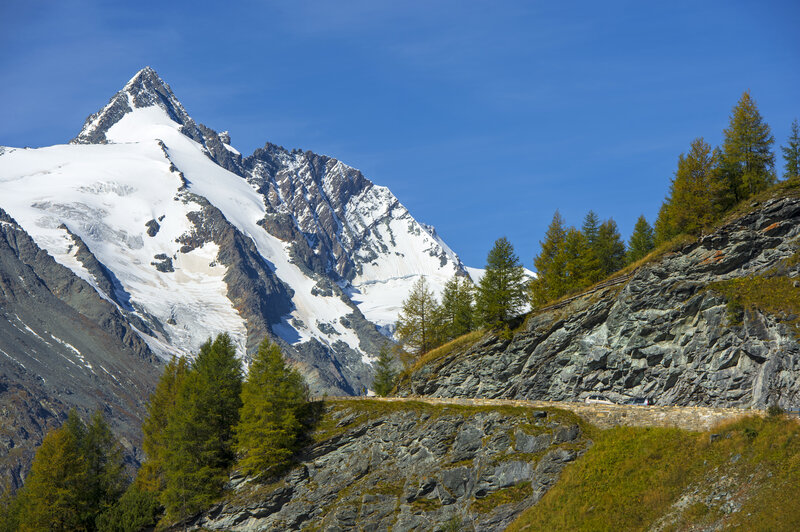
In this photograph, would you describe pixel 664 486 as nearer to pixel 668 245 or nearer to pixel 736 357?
pixel 736 357

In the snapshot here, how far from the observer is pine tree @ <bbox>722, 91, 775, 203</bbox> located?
2687 inches

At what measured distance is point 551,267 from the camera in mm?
79750

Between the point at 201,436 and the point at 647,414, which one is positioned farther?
the point at 201,436

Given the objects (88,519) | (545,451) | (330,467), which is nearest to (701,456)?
(545,451)

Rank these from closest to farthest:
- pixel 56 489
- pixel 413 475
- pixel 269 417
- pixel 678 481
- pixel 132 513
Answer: pixel 678 481, pixel 413 475, pixel 269 417, pixel 132 513, pixel 56 489

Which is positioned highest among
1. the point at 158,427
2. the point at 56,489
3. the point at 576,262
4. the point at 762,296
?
the point at 576,262

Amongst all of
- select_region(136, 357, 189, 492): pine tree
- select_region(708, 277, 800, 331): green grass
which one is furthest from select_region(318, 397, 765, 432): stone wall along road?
select_region(136, 357, 189, 492): pine tree

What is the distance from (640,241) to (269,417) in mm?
53939

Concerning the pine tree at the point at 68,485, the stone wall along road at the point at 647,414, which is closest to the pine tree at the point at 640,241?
the stone wall along road at the point at 647,414

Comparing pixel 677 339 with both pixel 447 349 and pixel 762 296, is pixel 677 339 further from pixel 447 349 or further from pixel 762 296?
pixel 447 349

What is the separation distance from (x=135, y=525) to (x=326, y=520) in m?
22.1

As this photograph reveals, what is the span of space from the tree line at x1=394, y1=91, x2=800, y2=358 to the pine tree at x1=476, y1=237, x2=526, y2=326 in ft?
0.34

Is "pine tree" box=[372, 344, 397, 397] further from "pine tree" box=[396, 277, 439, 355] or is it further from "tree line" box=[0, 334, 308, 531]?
"tree line" box=[0, 334, 308, 531]

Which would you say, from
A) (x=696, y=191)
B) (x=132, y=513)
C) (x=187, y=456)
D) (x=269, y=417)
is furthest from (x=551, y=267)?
(x=132, y=513)
